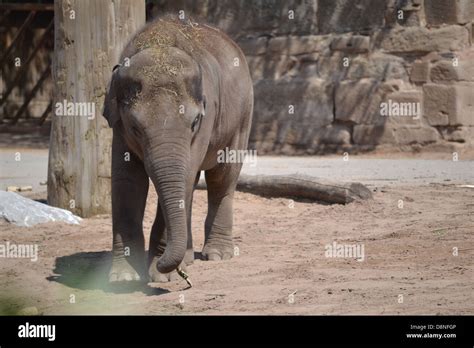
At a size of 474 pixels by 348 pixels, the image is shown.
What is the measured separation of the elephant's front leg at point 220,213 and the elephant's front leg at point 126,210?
1323 mm

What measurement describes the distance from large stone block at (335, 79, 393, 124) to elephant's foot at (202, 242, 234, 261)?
7.67m

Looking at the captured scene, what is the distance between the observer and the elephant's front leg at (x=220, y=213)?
895cm

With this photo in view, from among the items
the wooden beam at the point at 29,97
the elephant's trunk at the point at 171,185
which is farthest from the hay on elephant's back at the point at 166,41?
the wooden beam at the point at 29,97

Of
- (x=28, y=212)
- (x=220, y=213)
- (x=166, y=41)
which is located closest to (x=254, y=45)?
(x=28, y=212)

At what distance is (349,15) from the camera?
16.5m

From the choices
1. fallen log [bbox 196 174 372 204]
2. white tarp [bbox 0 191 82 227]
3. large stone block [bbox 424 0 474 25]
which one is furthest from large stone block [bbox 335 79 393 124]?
white tarp [bbox 0 191 82 227]

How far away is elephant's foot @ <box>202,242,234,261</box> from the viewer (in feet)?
29.2

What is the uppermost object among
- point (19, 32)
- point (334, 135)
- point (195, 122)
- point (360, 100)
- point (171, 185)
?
point (19, 32)

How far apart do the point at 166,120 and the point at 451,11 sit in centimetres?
968

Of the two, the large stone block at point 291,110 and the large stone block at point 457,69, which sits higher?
the large stone block at point 457,69

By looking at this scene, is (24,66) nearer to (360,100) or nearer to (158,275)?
(360,100)

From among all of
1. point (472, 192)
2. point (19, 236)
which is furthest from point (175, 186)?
point (472, 192)

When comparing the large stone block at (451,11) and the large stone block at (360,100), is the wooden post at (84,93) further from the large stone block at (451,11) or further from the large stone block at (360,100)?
the large stone block at (451,11)

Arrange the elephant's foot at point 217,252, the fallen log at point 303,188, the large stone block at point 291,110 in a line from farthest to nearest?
the large stone block at point 291,110
the fallen log at point 303,188
the elephant's foot at point 217,252
